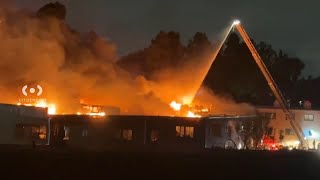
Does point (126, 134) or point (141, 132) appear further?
point (126, 134)

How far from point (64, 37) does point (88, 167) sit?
3867 cm

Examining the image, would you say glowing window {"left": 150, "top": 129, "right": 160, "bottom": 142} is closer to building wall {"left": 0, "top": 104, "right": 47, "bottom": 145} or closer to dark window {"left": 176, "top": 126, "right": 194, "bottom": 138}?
dark window {"left": 176, "top": 126, "right": 194, "bottom": 138}

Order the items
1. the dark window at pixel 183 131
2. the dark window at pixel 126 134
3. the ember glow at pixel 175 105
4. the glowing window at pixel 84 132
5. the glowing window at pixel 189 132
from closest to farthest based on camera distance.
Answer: the dark window at pixel 183 131, the glowing window at pixel 189 132, the dark window at pixel 126 134, the glowing window at pixel 84 132, the ember glow at pixel 175 105

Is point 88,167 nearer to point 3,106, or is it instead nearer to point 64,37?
point 3,106

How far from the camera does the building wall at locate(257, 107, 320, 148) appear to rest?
70938 mm

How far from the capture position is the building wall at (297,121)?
70.9 m

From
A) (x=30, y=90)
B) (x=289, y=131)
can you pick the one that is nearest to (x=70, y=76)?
(x=30, y=90)

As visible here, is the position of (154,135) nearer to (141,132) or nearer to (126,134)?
(141,132)

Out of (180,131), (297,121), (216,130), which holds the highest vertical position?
(297,121)

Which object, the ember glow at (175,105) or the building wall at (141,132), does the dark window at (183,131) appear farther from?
the ember glow at (175,105)

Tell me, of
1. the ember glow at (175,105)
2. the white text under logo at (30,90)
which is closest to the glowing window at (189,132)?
the ember glow at (175,105)

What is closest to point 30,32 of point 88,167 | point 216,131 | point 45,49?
point 45,49

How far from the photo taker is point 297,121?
7275 centimetres

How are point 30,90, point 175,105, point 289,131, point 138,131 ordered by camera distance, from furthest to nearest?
point 289,131 → point 175,105 → point 30,90 → point 138,131
